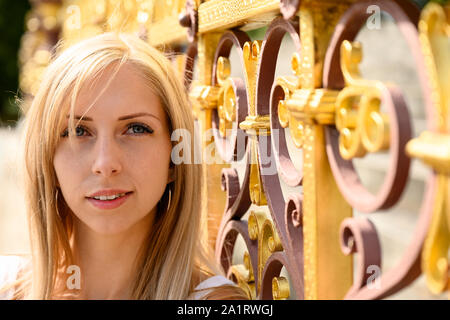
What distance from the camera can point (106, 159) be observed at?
152 cm

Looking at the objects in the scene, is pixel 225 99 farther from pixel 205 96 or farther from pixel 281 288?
pixel 281 288

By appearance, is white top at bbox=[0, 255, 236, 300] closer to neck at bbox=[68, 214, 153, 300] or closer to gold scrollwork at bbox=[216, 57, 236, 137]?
neck at bbox=[68, 214, 153, 300]

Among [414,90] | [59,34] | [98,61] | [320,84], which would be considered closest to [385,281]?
[320,84]

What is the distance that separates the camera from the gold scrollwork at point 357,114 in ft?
3.02

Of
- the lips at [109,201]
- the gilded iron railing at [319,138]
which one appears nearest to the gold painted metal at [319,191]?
the gilded iron railing at [319,138]

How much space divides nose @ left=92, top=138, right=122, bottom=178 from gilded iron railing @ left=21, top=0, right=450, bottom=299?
337 millimetres

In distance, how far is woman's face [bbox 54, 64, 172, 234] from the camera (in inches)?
61.3

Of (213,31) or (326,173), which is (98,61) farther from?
(326,173)

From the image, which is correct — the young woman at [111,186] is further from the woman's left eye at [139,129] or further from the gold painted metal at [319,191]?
the gold painted metal at [319,191]

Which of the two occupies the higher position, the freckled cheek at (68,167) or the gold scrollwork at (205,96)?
the gold scrollwork at (205,96)

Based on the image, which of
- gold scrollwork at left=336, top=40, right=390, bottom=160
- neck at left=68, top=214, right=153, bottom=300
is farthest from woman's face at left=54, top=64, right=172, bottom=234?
gold scrollwork at left=336, top=40, right=390, bottom=160

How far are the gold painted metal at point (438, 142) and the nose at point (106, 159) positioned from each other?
0.90m

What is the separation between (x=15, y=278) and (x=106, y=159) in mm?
705

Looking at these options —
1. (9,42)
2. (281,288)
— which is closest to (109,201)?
(281,288)
